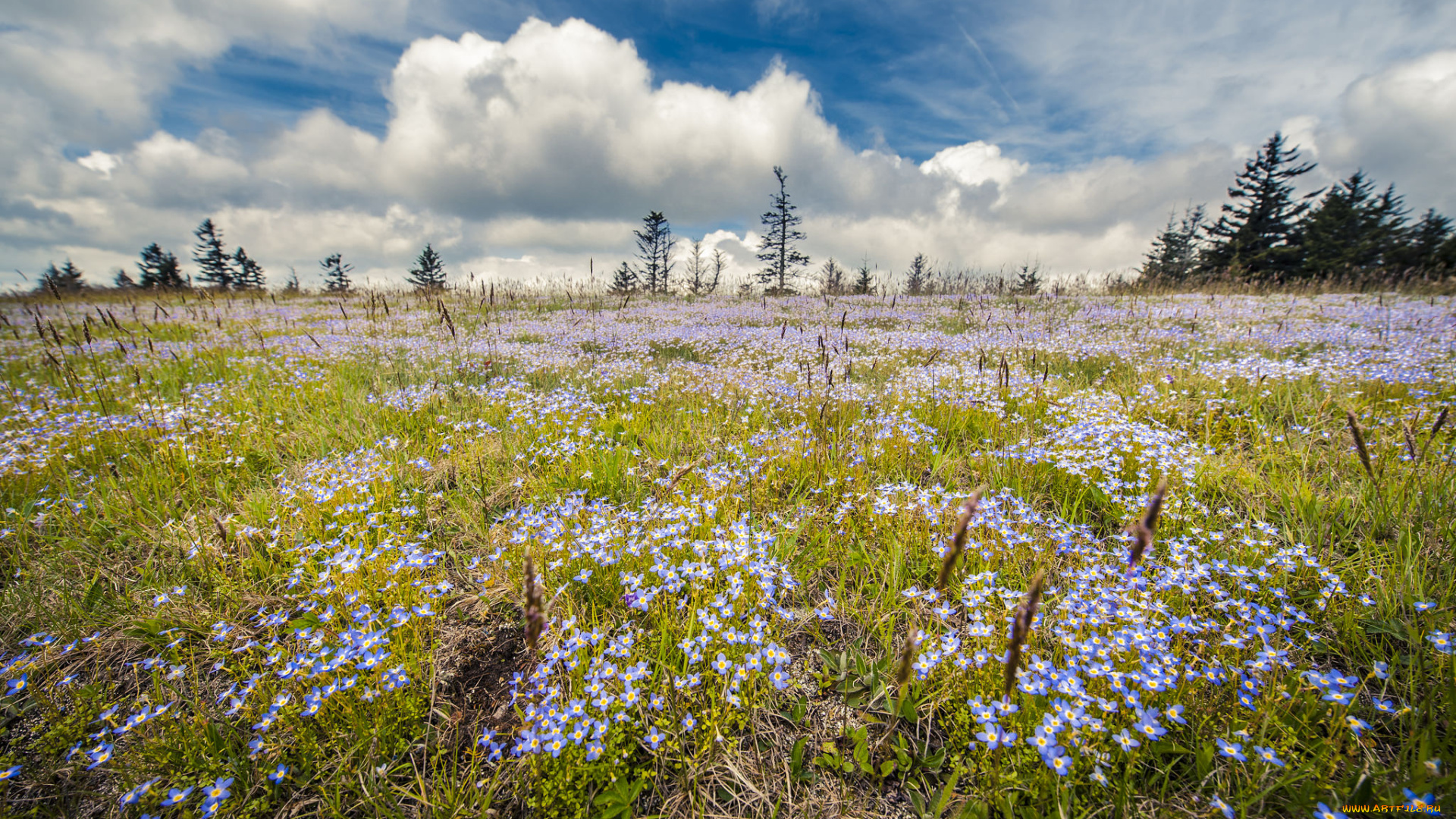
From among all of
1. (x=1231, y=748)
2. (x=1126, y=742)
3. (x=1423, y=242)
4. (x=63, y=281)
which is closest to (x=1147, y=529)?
(x=1126, y=742)

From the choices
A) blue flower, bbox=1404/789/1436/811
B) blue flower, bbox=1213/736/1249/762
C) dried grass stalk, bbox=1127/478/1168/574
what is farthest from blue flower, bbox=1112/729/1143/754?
dried grass stalk, bbox=1127/478/1168/574

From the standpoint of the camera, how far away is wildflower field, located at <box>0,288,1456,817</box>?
219 cm

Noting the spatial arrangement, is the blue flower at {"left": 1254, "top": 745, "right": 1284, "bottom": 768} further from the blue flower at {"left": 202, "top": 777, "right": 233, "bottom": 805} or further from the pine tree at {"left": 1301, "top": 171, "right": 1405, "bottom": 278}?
the pine tree at {"left": 1301, "top": 171, "right": 1405, "bottom": 278}

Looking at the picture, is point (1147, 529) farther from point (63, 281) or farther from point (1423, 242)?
point (1423, 242)

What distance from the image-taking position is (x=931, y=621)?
119 inches

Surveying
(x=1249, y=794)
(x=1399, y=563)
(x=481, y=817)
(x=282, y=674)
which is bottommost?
(x=481, y=817)

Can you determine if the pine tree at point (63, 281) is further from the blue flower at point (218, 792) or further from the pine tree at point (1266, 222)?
the pine tree at point (1266, 222)

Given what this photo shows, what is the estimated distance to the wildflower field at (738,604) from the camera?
2191 millimetres

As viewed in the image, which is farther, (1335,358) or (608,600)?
(1335,358)

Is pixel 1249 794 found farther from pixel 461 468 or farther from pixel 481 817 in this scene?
pixel 461 468

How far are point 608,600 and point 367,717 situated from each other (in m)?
1.31

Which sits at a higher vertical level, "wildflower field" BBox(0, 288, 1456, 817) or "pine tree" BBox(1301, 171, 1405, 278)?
"pine tree" BBox(1301, 171, 1405, 278)

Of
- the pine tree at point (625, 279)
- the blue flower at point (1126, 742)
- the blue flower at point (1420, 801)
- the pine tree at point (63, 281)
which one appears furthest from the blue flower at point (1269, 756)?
the pine tree at point (625, 279)

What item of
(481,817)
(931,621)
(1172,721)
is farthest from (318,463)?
(1172,721)
